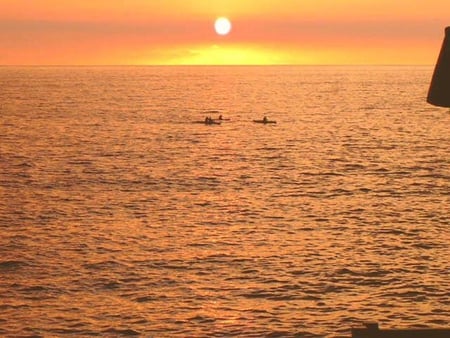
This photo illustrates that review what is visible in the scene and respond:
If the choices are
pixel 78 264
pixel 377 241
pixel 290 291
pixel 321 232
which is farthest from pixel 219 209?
pixel 290 291

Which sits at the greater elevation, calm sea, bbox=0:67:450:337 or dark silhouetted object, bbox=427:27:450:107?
dark silhouetted object, bbox=427:27:450:107

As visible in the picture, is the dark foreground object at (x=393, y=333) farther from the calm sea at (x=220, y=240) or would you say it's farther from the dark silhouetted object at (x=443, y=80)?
the calm sea at (x=220, y=240)

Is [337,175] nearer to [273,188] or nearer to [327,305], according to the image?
[273,188]

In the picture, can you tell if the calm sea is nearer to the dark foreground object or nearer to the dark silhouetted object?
the dark foreground object

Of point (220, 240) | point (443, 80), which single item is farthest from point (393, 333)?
point (220, 240)

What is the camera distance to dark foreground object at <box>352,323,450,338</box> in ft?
41.1

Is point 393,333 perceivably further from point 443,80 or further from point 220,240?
point 220,240

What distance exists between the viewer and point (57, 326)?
25.2 m

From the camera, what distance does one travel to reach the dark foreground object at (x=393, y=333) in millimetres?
12539

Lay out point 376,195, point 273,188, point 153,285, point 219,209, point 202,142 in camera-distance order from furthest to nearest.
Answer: point 202,142
point 273,188
point 376,195
point 219,209
point 153,285

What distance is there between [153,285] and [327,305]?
6.56 m

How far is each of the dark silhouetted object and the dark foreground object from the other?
12.9 feet

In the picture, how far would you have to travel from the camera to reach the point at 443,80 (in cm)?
1033

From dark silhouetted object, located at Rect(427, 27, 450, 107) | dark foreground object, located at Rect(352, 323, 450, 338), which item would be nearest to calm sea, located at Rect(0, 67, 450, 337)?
dark foreground object, located at Rect(352, 323, 450, 338)
